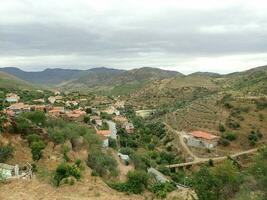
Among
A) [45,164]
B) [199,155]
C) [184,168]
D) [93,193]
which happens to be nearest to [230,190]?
[93,193]

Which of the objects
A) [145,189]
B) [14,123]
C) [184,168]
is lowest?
[184,168]

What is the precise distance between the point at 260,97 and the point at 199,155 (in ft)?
90.8

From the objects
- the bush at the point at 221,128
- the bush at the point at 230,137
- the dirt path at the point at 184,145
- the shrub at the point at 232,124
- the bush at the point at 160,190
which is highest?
the bush at the point at 160,190

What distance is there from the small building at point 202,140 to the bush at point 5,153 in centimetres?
4704

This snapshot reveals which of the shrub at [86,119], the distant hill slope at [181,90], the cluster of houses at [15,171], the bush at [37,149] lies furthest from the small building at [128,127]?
the cluster of houses at [15,171]

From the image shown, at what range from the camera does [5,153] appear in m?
30.9

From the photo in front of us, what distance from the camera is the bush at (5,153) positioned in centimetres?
3056

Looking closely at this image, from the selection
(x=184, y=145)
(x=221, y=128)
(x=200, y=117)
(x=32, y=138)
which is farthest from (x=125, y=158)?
(x=200, y=117)

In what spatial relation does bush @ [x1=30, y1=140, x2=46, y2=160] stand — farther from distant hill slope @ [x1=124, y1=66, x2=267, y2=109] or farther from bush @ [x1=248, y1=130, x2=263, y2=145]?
distant hill slope @ [x1=124, y1=66, x2=267, y2=109]

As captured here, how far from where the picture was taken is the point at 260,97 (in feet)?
300

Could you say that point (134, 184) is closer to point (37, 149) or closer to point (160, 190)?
point (160, 190)

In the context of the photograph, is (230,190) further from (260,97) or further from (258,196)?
(260,97)

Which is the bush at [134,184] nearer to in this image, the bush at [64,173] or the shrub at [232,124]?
the bush at [64,173]

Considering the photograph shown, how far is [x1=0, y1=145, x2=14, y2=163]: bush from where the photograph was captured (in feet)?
100
